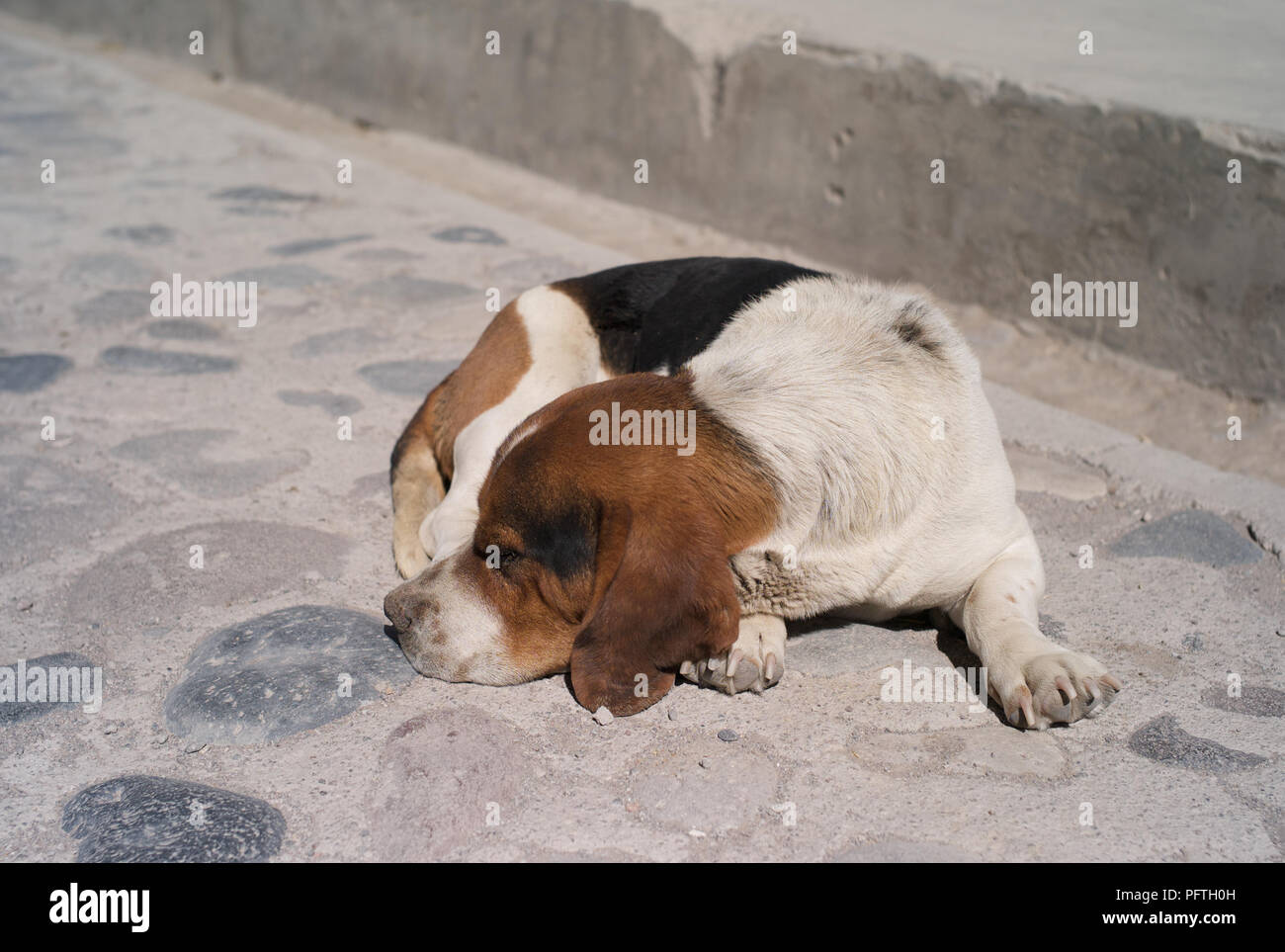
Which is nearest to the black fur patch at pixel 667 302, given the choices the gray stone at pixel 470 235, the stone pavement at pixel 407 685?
the stone pavement at pixel 407 685

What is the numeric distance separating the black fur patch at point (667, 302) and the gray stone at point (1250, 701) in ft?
5.26

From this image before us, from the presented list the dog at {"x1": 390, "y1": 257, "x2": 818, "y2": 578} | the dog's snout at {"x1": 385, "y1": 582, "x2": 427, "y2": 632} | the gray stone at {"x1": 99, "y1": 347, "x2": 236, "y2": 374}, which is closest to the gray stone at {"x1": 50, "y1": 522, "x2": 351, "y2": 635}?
the dog at {"x1": 390, "y1": 257, "x2": 818, "y2": 578}

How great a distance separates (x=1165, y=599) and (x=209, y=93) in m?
10.3

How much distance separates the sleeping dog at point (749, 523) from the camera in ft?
8.51

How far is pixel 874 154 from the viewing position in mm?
6195

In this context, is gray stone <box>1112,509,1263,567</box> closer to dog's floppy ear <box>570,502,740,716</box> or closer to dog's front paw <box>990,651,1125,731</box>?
dog's front paw <box>990,651,1125,731</box>

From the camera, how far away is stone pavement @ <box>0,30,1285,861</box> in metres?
2.54

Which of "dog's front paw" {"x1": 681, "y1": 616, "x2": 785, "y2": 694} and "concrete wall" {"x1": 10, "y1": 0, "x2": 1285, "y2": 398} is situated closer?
"dog's front paw" {"x1": 681, "y1": 616, "x2": 785, "y2": 694}
